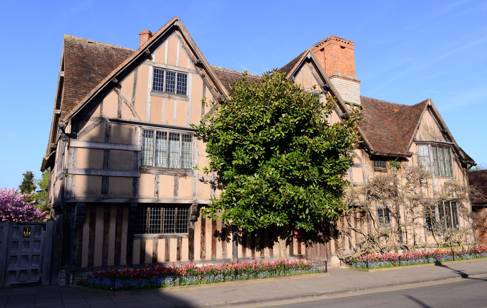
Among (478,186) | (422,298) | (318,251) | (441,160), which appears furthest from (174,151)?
(478,186)

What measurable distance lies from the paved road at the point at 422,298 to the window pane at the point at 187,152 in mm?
6780

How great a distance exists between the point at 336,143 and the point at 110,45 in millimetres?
9965

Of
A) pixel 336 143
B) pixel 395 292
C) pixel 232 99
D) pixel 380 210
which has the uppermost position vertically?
pixel 232 99

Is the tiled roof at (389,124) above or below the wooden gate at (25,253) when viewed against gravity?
above

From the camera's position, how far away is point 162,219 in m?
13.5

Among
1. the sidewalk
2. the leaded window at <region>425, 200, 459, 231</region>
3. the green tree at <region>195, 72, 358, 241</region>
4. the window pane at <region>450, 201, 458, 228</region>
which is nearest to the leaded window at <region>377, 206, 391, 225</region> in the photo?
the leaded window at <region>425, 200, 459, 231</region>

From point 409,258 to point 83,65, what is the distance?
49.9 feet

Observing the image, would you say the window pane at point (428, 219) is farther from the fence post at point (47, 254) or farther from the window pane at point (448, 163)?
the fence post at point (47, 254)

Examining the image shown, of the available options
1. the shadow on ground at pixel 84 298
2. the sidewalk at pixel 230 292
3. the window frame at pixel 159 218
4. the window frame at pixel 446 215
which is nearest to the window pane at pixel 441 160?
the window frame at pixel 446 215

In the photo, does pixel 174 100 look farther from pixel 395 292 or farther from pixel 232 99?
pixel 395 292

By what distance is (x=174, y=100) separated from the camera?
14.3 m

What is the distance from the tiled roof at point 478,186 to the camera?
21234 mm

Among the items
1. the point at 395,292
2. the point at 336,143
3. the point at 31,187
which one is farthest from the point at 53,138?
the point at 31,187

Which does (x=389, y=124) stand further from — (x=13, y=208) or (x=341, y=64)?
(x=13, y=208)
